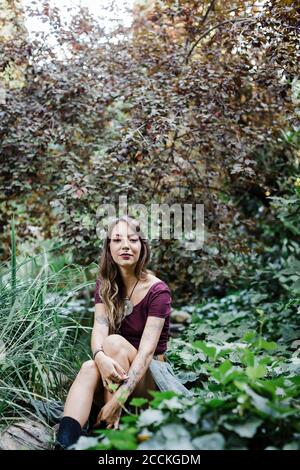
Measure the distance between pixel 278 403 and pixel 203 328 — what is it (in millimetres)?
2706

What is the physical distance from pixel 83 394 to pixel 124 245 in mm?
798

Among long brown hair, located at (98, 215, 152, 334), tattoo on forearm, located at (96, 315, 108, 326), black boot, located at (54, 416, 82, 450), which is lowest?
black boot, located at (54, 416, 82, 450)

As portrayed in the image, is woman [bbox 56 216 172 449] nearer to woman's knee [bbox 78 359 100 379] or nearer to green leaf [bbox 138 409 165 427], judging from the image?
woman's knee [bbox 78 359 100 379]

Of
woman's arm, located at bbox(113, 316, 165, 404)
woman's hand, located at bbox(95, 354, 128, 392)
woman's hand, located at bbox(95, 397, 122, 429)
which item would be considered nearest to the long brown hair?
woman's arm, located at bbox(113, 316, 165, 404)

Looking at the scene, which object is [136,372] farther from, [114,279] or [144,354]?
[114,279]

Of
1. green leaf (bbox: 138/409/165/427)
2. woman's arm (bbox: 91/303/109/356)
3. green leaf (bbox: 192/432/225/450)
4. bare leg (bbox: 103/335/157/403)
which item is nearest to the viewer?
green leaf (bbox: 192/432/225/450)

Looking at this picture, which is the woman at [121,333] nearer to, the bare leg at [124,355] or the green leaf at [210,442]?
the bare leg at [124,355]

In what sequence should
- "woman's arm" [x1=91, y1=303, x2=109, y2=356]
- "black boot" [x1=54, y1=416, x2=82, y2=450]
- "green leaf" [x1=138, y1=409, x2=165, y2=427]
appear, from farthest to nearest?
"woman's arm" [x1=91, y1=303, x2=109, y2=356] < "black boot" [x1=54, y1=416, x2=82, y2=450] < "green leaf" [x1=138, y1=409, x2=165, y2=427]

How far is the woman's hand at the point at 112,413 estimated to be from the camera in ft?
7.52

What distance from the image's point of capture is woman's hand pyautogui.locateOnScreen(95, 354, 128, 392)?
7.63ft

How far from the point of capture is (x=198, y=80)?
3.78 metres
